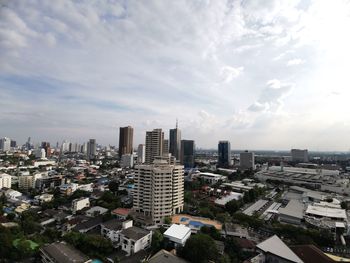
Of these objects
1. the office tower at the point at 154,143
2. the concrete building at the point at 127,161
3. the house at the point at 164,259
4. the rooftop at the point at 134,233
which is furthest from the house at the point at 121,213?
the concrete building at the point at 127,161

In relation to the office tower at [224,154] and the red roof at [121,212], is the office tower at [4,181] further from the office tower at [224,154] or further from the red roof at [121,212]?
the office tower at [224,154]

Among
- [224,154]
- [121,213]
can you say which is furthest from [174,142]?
[121,213]

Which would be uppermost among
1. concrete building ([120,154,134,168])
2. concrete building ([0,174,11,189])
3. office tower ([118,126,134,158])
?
office tower ([118,126,134,158])

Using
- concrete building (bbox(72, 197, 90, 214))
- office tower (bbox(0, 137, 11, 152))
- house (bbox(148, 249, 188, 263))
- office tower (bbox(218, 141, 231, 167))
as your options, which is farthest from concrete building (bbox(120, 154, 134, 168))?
office tower (bbox(0, 137, 11, 152))

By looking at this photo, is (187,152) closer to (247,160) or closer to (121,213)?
(247,160)

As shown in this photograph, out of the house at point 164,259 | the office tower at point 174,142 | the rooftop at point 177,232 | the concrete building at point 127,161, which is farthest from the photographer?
the concrete building at point 127,161

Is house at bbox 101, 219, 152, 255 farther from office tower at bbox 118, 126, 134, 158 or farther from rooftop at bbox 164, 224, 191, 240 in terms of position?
office tower at bbox 118, 126, 134, 158
